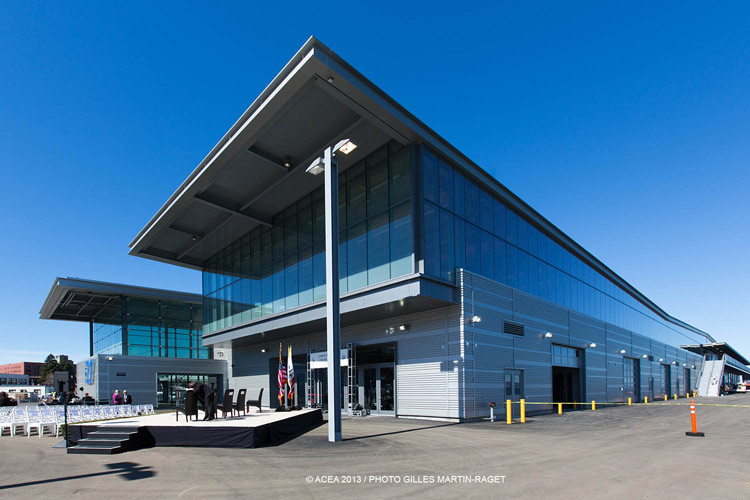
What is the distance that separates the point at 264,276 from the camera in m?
27.5

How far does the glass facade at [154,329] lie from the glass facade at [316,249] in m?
6.94

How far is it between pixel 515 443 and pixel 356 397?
1141cm

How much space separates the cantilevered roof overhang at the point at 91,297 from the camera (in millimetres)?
35375

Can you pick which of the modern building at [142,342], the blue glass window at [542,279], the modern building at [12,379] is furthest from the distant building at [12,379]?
the blue glass window at [542,279]

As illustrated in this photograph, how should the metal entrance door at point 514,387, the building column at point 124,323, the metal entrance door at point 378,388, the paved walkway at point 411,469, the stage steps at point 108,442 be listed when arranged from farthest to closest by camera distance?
1. the building column at point 124,323
2. the metal entrance door at point 514,387
3. the metal entrance door at point 378,388
4. the stage steps at point 108,442
5. the paved walkway at point 411,469

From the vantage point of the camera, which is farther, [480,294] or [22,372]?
[22,372]

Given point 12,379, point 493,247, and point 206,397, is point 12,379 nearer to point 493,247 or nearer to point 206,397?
point 206,397

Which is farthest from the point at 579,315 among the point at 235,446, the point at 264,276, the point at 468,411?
the point at 235,446

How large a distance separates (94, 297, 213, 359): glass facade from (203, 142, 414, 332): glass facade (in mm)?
6943

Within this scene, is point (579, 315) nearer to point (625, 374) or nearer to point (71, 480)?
point (625, 374)

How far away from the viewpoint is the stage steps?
12039 mm

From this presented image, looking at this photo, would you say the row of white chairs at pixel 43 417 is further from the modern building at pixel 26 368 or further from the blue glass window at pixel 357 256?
the modern building at pixel 26 368

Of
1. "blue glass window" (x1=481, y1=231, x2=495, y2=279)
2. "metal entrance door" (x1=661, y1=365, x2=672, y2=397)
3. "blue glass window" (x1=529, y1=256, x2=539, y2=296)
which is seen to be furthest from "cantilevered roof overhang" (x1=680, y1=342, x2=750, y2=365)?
"blue glass window" (x1=481, y1=231, x2=495, y2=279)

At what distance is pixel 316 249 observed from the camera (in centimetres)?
2364
